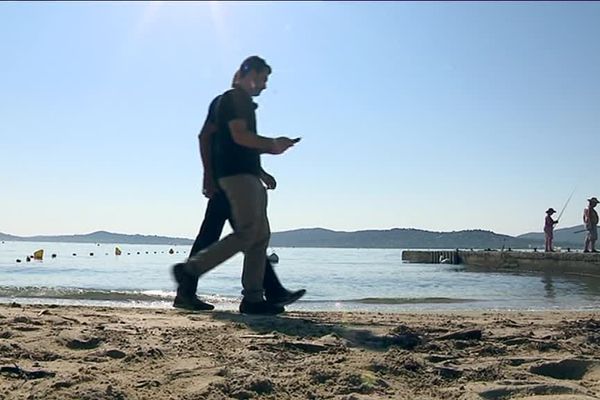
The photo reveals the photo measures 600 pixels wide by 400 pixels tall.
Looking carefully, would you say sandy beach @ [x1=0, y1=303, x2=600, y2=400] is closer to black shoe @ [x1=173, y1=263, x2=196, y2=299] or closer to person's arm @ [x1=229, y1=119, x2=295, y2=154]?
black shoe @ [x1=173, y1=263, x2=196, y2=299]

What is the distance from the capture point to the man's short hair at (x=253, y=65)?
15.8 ft

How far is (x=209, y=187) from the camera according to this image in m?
5.10

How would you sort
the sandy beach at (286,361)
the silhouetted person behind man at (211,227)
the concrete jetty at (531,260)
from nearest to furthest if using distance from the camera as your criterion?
the sandy beach at (286,361) → the silhouetted person behind man at (211,227) → the concrete jetty at (531,260)

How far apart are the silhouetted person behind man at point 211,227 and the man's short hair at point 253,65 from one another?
0.08 m

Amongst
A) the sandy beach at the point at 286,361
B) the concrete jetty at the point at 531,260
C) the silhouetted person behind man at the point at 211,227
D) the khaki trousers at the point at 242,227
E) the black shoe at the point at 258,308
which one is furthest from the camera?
the concrete jetty at the point at 531,260

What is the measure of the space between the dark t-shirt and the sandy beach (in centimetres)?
113

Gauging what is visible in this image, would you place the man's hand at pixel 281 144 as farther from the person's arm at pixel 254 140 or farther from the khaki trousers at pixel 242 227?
the khaki trousers at pixel 242 227

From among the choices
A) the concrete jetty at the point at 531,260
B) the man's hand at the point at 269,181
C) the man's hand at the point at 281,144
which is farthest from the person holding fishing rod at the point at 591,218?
the man's hand at the point at 281,144

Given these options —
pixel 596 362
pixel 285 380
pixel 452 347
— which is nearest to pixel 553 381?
pixel 596 362

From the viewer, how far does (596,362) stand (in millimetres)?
2980

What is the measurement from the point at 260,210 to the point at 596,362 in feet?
7.97

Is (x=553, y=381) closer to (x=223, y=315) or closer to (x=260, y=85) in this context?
(x=223, y=315)

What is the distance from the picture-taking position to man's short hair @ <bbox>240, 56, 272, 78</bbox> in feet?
15.8

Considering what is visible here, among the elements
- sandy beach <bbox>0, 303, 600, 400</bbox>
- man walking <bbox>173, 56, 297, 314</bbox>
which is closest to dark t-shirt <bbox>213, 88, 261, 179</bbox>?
man walking <bbox>173, 56, 297, 314</bbox>
